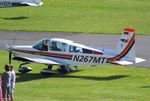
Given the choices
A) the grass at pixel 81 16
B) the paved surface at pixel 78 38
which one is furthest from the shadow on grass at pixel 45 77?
the grass at pixel 81 16

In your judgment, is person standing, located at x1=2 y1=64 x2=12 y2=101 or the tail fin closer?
person standing, located at x1=2 y1=64 x2=12 y2=101

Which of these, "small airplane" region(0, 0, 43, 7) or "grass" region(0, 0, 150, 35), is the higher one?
"small airplane" region(0, 0, 43, 7)

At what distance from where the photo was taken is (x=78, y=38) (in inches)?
1869

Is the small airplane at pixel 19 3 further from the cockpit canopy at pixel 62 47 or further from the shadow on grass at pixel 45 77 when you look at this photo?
the shadow on grass at pixel 45 77

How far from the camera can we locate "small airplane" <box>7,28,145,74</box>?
32.2 metres

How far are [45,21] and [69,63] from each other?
23.4 metres

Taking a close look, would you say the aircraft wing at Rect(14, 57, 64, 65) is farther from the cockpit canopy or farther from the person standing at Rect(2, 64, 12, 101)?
the person standing at Rect(2, 64, 12, 101)

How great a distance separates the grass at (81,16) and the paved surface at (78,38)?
2007mm

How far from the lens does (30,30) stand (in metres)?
51.9

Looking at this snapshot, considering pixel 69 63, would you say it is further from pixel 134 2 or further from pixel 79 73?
pixel 134 2

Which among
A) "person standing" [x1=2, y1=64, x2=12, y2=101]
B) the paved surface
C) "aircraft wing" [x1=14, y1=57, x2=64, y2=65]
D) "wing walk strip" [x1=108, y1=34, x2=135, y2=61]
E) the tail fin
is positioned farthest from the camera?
the paved surface

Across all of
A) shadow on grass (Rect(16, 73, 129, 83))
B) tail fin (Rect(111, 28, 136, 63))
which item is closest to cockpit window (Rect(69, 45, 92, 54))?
shadow on grass (Rect(16, 73, 129, 83))

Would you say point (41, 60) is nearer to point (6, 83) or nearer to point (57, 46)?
point (57, 46)

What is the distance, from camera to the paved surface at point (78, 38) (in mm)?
44312
